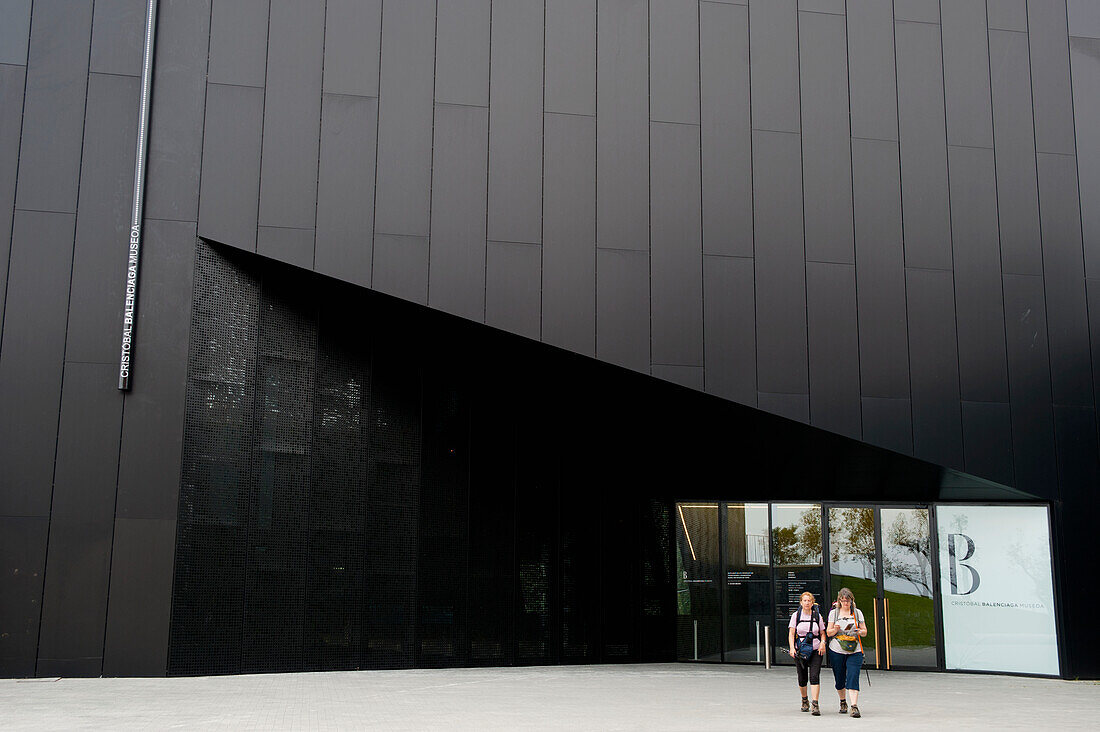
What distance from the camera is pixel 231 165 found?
14234 millimetres

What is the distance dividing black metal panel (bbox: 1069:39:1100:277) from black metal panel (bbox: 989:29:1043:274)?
0.80 metres

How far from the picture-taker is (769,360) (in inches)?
575

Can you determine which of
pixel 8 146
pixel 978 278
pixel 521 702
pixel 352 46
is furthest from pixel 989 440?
pixel 8 146

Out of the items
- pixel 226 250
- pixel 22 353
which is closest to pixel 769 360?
pixel 226 250

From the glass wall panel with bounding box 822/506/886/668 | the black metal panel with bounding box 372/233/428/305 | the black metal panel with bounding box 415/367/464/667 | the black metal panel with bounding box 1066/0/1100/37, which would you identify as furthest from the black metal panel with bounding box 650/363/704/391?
the black metal panel with bounding box 1066/0/1100/37

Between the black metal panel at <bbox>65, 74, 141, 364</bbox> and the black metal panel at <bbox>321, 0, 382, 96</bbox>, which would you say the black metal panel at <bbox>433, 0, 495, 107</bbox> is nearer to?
the black metal panel at <bbox>321, 0, 382, 96</bbox>

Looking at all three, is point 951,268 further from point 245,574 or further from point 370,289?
point 245,574

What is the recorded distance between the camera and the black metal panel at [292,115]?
14148mm

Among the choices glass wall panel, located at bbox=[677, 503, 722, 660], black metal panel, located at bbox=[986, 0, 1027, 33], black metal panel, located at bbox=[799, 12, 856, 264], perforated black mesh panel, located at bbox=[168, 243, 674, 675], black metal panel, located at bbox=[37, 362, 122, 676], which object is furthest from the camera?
glass wall panel, located at bbox=[677, 503, 722, 660]

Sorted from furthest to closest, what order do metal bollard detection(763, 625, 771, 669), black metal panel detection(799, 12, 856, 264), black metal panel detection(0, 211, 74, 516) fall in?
metal bollard detection(763, 625, 771, 669), black metal panel detection(799, 12, 856, 264), black metal panel detection(0, 211, 74, 516)

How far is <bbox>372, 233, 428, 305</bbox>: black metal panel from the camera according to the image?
552 inches

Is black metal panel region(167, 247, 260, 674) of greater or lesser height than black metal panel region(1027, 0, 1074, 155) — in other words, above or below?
below

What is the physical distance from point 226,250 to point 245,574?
466cm

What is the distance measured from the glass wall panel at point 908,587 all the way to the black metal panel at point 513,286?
24.3 ft
